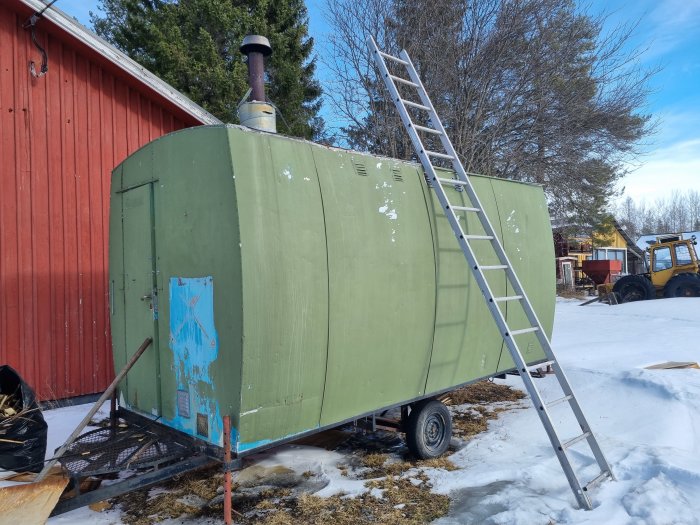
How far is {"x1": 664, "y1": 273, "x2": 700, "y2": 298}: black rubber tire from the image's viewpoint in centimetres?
1827

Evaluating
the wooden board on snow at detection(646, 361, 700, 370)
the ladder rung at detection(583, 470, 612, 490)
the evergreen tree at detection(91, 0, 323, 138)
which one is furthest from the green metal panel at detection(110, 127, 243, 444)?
the evergreen tree at detection(91, 0, 323, 138)

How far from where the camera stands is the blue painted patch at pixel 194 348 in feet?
11.8

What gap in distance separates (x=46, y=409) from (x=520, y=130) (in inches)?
553

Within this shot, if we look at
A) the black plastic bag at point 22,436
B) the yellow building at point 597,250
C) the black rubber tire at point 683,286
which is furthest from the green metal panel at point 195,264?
the yellow building at point 597,250

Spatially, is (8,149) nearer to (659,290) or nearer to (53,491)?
(53,491)

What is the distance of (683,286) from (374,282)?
61.0 ft

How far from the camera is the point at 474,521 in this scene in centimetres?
365

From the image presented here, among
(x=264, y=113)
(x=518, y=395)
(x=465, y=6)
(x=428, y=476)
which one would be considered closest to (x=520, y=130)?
(x=465, y=6)

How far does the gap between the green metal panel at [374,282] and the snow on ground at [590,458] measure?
2.89 ft

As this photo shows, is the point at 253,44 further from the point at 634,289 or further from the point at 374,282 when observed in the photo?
the point at 634,289

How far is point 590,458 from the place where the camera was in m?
4.55

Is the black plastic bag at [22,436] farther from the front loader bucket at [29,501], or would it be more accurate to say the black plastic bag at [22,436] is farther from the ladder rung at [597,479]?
the ladder rung at [597,479]

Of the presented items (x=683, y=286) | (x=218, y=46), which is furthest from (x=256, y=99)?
(x=683, y=286)

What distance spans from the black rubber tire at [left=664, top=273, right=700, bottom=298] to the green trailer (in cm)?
1700
